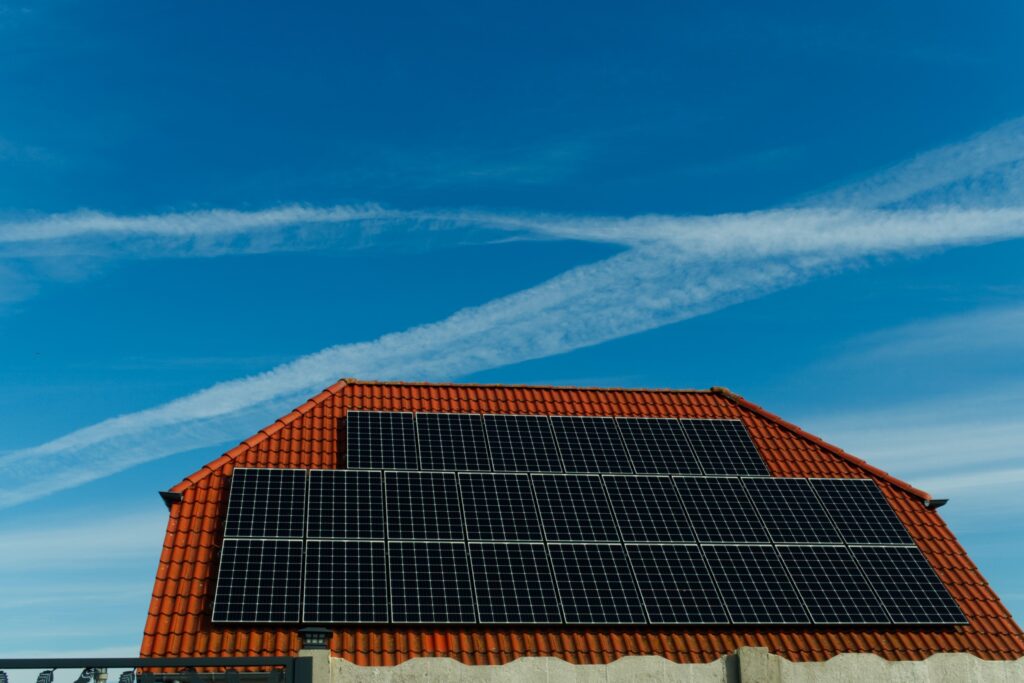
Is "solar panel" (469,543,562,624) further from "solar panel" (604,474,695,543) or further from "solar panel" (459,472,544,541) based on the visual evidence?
"solar panel" (604,474,695,543)

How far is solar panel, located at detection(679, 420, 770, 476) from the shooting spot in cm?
2408

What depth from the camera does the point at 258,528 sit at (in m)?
19.7

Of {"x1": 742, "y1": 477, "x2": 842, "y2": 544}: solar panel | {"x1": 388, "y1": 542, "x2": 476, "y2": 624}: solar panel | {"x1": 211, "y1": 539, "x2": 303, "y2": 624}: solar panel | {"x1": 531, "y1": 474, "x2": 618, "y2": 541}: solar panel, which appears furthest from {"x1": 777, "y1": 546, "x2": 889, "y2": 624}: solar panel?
{"x1": 211, "y1": 539, "x2": 303, "y2": 624}: solar panel

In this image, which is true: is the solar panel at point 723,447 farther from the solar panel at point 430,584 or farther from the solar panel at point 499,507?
the solar panel at point 430,584

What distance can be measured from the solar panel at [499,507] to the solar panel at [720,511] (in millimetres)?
3848

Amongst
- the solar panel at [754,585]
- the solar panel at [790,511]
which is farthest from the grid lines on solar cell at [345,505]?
the solar panel at [790,511]

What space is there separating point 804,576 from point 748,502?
247cm

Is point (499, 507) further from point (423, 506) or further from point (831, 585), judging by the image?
point (831, 585)

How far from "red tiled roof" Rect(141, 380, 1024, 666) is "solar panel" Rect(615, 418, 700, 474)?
4.89ft

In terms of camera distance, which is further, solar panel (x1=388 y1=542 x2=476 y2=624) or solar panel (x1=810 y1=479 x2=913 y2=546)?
solar panel (x1=810 y1=479 x2=913 y2=546)

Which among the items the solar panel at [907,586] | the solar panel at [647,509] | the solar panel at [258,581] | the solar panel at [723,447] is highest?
the solar panel at [723,447]

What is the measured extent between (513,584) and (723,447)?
8.23m

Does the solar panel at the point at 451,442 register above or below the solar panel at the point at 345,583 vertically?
above

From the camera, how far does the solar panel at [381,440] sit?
2220cm
